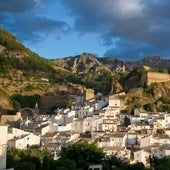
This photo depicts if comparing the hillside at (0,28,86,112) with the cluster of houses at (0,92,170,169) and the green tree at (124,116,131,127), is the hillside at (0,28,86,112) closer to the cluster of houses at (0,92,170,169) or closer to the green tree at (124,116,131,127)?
the cluster of houses at (0,92,170,169)

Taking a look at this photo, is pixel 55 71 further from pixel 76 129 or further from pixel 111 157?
pixel 111 157

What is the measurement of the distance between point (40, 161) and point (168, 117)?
25626mm

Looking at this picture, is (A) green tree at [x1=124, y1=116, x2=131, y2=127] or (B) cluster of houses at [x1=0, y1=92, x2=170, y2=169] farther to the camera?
(A) green tree at [x1=124, y1=116, x2=131, y2=127]

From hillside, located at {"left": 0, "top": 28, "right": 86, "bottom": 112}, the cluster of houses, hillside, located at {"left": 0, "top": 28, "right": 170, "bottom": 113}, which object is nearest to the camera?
the cluster of houses

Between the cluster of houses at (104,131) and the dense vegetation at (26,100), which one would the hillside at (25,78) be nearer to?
the dense vegetation at (26,100)

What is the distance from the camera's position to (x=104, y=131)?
6053 cm

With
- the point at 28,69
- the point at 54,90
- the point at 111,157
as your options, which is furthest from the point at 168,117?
the point at 28,69

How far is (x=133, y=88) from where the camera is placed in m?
77.9

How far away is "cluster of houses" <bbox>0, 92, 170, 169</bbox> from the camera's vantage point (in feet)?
178

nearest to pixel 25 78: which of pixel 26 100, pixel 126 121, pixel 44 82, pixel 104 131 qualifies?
pixel 44 82

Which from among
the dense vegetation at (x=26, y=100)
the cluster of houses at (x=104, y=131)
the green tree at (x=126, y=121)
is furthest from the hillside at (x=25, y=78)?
the green tree at (x=126, y=121)

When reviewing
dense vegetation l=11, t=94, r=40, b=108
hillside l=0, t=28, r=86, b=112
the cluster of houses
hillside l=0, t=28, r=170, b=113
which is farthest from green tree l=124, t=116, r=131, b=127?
dense vegetation l=11, t=94, r=40, b=108

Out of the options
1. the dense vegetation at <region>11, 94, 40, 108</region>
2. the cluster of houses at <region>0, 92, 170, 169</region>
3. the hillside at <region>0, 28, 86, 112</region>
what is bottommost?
the cluster of houses at <region>0, 92, 170, 169</region>

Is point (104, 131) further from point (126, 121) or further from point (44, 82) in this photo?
point (44, 82)
